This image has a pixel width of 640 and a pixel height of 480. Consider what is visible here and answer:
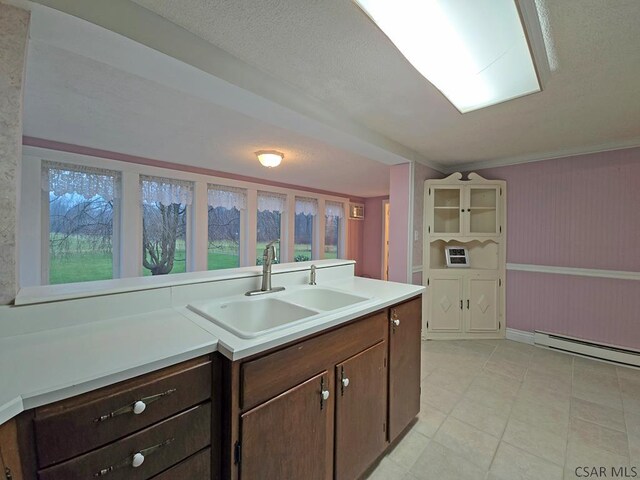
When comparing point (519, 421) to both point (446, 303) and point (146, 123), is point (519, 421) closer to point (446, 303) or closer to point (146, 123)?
point (446, 303)

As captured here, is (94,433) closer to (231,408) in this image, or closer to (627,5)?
(231,408)

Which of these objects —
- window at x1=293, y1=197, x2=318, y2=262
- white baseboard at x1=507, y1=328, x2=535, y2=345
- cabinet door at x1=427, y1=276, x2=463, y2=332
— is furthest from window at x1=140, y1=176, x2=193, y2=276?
white baseboard at x1=507, y1=328, x2=535, y2=345

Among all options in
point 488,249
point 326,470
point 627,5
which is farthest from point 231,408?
point 488,249

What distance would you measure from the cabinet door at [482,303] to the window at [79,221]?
4.20 meters

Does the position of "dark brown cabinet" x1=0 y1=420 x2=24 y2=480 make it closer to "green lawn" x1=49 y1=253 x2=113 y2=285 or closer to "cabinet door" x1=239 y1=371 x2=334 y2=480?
"cabinet door" x1=239 y1=371 x2=334 y2=480

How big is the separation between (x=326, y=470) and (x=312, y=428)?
9.2 inches

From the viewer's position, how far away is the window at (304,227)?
5172 millimetres

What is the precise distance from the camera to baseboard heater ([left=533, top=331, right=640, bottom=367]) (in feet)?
8.22

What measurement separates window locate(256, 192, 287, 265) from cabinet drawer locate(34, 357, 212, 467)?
3618 mm

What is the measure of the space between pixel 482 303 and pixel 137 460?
337 centimetres

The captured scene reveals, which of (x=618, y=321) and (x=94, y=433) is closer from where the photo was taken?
(x=94, y=433)

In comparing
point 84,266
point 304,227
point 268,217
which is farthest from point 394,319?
point 304,227

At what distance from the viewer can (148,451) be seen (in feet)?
2.50

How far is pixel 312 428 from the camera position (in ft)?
3.59
